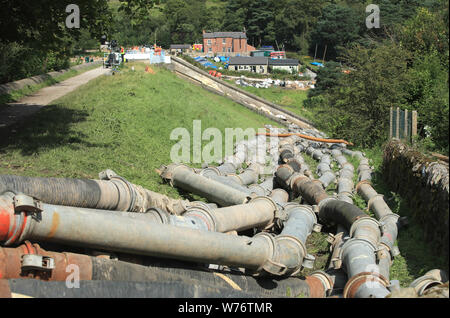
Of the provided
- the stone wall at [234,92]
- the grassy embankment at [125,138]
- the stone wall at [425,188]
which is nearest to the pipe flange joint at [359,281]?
the stone wall at [425,188]

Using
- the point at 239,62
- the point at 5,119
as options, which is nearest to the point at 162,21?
the point at 239,62

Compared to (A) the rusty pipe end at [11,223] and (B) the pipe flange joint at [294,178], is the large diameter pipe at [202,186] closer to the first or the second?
(B) the pipe flange joint at [294,178]

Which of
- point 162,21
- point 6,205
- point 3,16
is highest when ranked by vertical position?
point 162,21

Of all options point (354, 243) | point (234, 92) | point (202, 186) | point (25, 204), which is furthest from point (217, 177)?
point (234, 92)

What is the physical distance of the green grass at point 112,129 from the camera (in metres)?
11.8

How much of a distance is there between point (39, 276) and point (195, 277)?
1.94 m

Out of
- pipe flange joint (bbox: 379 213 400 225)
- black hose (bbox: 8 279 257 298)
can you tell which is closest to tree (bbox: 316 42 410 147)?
pipe flange joint (bbox: 379 213 400 225)

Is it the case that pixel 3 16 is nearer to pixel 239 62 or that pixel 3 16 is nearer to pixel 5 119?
pixel 5 119

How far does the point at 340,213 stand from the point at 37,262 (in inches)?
231

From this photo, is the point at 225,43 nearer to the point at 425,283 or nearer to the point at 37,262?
the point at 425,283

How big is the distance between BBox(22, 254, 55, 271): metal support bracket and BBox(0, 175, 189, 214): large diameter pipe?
1471 millimetres

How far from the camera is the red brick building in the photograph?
4318 inches

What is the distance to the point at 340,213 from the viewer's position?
9797 mm
